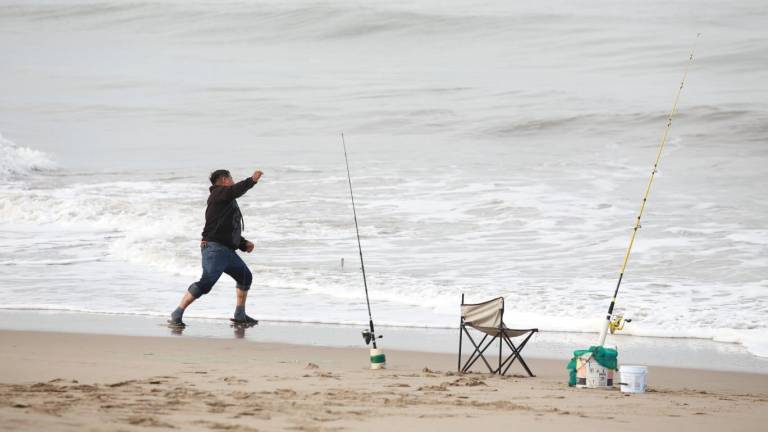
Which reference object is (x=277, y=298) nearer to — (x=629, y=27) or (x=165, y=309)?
(x=165, y=309)

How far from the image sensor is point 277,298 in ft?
31.9

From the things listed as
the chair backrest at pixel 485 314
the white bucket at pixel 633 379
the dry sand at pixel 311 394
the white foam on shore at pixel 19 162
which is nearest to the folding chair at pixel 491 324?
the chair backrest at pixel 485 314

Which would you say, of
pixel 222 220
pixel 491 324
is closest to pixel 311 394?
pixel 491 324

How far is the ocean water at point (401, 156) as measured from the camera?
1007 cm

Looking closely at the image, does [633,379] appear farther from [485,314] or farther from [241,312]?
[241,312]

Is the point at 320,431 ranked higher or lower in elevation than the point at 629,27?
lower

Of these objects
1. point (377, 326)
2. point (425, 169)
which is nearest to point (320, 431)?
point (377, 326)

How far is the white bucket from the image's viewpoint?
5.54 metres

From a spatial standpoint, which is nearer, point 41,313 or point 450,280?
point 41,313

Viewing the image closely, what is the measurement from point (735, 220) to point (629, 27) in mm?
22191

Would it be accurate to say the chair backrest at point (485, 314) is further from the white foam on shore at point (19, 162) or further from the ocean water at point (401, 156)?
the white foam on shore at point (19, 162)

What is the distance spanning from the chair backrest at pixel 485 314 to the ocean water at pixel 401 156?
228 cm

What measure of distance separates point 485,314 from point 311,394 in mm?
1507

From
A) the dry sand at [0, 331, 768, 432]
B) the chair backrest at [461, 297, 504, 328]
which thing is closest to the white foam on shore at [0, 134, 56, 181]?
the dry sand at [0, 331, 768, 432]
